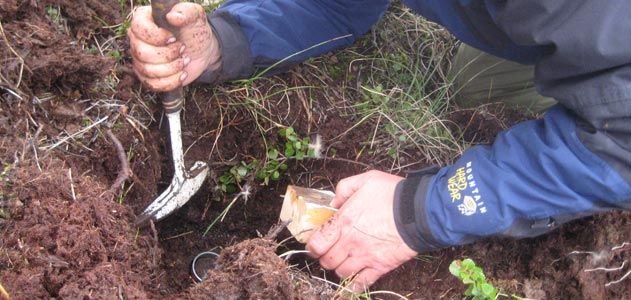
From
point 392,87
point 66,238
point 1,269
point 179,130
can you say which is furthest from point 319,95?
point 1,269

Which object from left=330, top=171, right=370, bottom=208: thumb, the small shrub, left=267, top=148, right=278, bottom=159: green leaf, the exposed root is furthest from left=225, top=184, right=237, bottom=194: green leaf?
the exposed root

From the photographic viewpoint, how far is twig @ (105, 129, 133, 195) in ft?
5.29

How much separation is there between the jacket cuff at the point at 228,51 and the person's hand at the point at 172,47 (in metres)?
0.04

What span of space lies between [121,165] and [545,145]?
1186mm

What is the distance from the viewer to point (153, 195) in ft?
6.10

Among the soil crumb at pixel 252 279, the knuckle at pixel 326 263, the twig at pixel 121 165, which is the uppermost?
the twig at pixel 121 165

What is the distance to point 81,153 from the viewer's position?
5.46 feet

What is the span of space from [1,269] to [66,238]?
0.14 meters

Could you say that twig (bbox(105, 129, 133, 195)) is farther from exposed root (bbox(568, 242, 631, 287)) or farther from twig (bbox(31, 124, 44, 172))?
exposed root (bbox(568, 242, 631, 287))

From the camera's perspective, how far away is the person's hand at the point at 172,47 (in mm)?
1601

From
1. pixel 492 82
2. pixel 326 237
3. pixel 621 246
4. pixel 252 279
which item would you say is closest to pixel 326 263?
pixel 326 237

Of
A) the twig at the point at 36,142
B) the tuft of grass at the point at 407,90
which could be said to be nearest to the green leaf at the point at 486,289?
the tuft of grass at the point at 407,90

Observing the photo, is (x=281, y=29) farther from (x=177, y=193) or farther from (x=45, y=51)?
(x=45, y=51)

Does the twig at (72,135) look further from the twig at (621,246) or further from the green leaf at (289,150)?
the twig at (621,246)
